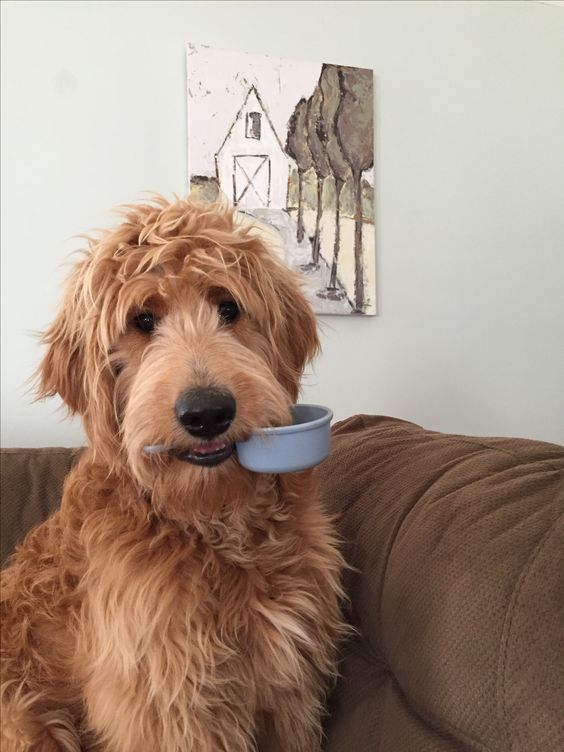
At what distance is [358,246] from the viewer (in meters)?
2.57

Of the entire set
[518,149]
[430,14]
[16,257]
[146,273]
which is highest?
[430,14]

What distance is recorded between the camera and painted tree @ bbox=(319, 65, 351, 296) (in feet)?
8.23

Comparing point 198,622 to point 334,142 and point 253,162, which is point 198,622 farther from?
point 334,142

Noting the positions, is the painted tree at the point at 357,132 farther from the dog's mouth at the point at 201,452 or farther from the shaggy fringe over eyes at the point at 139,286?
the dog's mouth at the point at 201,452

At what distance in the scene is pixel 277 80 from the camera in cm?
245

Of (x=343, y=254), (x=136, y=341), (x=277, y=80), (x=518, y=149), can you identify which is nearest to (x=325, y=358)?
(x=343, y=254)

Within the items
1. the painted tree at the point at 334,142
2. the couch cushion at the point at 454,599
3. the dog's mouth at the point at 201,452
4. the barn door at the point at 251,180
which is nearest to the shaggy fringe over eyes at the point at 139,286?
the dog's mouth at the point at 201,452

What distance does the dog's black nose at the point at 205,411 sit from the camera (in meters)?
0.88

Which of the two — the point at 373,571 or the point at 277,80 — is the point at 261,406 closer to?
the point at 373,571

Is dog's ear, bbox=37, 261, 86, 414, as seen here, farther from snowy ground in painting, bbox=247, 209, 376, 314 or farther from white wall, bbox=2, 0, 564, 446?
snowy ground in painting, bbox=247, 209, 376, 314

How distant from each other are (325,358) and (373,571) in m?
1.48

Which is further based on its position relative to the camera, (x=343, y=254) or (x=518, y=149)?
(x=518, y=149)

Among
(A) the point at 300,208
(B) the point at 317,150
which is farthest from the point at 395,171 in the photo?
(A) the point at 300,208

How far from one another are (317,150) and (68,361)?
1.78m
